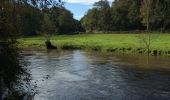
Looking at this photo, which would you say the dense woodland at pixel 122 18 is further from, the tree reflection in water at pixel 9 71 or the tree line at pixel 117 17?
the tree reflection in water at pixel 9 71

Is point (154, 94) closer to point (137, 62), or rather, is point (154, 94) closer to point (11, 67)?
point (11, 67)

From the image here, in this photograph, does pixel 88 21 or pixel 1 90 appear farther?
pixel 88 21

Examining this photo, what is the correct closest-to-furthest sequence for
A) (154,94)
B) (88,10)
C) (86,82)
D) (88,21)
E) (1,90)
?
(1,90) → (154,94) → (86,82) → (88,21) → (88,10)

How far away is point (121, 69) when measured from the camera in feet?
115

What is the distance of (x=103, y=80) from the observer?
28578 millimetres

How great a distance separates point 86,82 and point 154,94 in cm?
587

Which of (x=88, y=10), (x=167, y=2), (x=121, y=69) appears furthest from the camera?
(x=88, y=10)

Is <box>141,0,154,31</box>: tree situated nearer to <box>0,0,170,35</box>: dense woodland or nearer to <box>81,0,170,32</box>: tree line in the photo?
<box>0,0,170,35</box>: dense woodland

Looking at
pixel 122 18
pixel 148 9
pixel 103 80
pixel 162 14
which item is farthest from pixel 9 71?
pixel 122 18

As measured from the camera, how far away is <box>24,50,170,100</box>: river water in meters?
22.7

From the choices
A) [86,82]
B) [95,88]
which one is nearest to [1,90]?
[95,88]

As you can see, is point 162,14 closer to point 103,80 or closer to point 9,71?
point 103,80

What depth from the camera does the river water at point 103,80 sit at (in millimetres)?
22672

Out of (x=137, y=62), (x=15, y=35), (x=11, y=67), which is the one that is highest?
(x=15, y=35)
